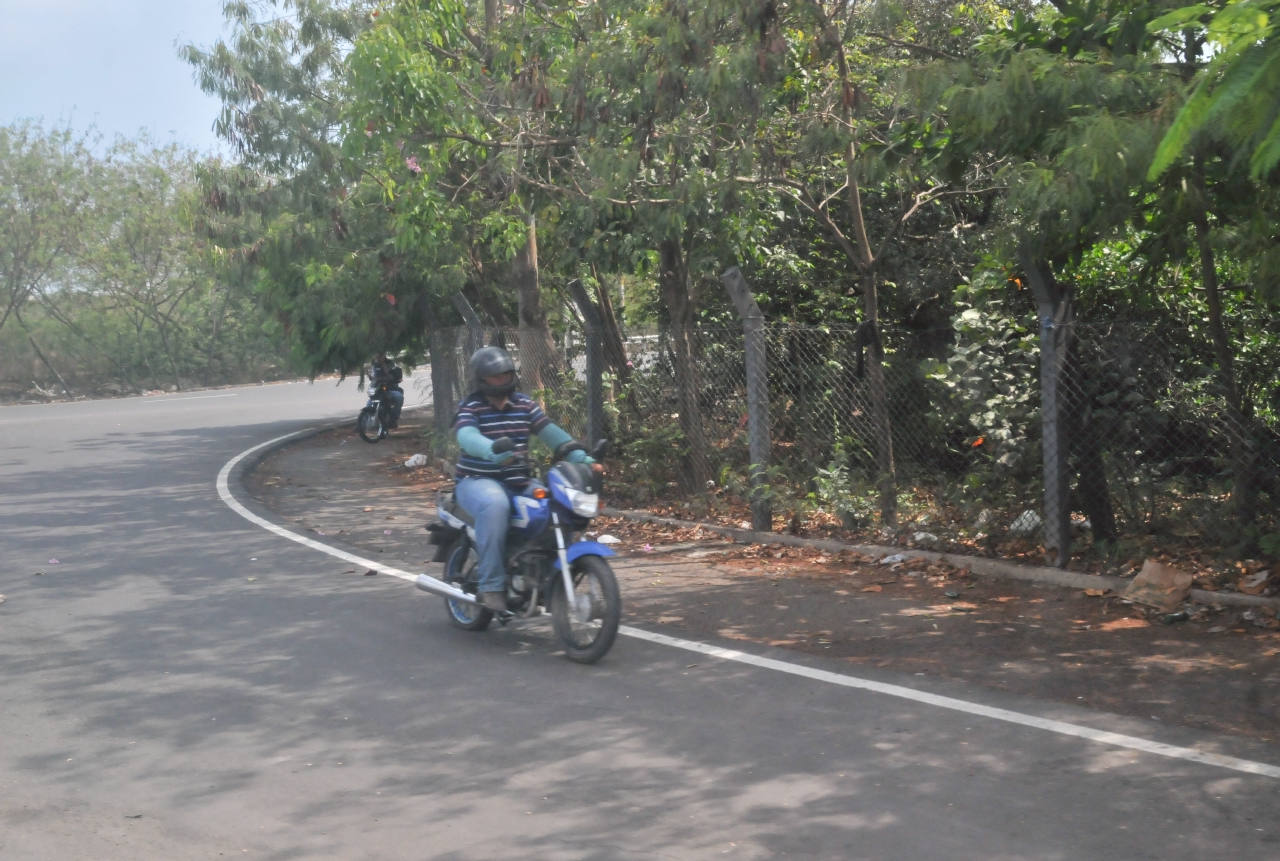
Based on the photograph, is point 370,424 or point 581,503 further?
point 370,424

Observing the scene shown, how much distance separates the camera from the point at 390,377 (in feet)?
71.9

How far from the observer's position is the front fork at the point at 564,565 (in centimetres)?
684

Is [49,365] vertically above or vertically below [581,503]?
above

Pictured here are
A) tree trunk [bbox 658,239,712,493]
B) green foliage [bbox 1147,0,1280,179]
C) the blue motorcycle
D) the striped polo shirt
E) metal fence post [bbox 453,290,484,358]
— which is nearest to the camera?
green foliage [bbox 1147,0,1280,179]

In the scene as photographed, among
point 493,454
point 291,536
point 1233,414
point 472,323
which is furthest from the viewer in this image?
point 472,323

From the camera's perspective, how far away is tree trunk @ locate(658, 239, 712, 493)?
12172 millimetres

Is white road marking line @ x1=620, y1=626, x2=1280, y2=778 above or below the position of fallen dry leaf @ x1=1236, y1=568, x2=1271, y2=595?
below

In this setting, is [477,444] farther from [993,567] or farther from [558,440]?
[993,567]

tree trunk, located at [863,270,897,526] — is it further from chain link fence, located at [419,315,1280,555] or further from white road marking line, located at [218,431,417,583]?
white road marking line, located at [218,431,417,583]

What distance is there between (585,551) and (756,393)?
4166 mm

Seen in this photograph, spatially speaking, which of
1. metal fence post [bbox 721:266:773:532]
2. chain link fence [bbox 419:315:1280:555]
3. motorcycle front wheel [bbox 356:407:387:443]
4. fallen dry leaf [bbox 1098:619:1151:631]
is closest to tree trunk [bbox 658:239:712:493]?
chain link fence [bbox 419:315:1280:555]

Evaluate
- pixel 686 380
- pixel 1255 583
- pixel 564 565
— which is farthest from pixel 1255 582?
pixel 686 380

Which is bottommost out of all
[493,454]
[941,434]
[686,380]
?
[941,434]

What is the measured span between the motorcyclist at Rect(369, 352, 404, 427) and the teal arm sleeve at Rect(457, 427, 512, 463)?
14.7m
